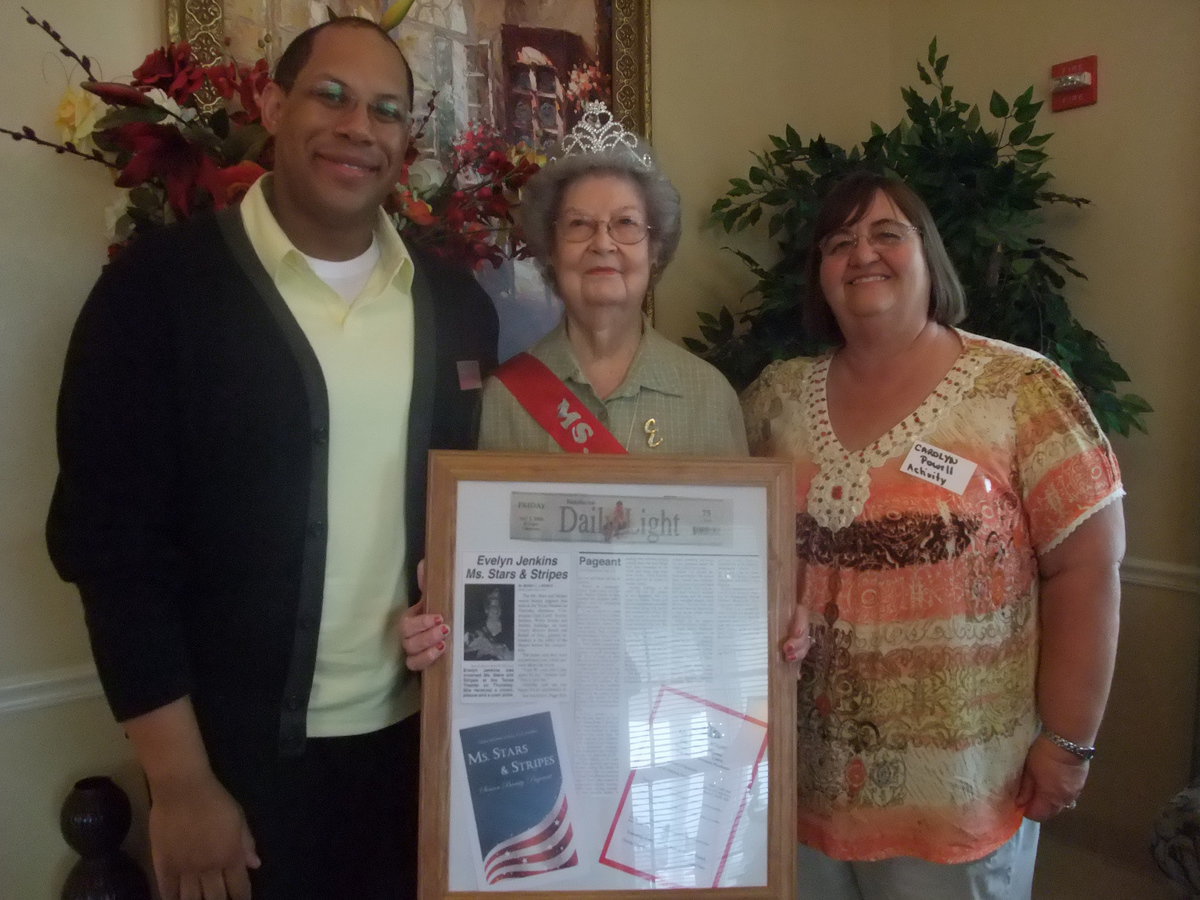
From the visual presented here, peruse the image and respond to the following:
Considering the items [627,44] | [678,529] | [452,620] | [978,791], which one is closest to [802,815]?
[978,791]

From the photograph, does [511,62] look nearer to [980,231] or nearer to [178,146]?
[178,146]

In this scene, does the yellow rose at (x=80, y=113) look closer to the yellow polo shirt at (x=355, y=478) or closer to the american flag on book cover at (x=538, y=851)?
the yellow polo shirt at (x=355, y=478)

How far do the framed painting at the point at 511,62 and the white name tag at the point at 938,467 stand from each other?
1.28 metres

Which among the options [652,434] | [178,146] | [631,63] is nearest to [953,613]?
[652,434]

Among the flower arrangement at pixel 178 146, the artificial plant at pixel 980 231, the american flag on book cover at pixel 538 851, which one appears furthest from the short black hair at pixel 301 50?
the artificial plant at pixel 980 231

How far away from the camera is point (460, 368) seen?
5.01 feet

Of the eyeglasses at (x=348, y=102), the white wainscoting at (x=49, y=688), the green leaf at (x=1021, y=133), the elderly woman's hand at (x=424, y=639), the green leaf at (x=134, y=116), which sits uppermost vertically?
the green leaf at (x=1021, y=133)

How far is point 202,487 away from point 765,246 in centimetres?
227

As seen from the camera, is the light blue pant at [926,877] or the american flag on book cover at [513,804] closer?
the american flag on book cover at [513,804]

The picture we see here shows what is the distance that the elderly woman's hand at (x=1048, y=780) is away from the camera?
1.52 meters

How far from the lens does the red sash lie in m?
1.55

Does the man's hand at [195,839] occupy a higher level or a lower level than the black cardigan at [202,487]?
lower

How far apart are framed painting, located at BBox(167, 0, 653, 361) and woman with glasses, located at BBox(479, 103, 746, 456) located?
0.72m

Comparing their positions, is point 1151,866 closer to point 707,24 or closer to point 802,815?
point 802,815
